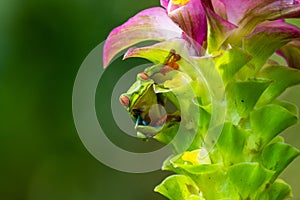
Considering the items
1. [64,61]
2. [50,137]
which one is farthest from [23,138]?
[64,61]

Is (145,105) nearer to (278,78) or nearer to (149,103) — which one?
(149,103)

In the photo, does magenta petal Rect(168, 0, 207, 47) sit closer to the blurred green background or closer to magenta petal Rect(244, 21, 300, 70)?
magenta petal Rect(244, 21, 300, 70)

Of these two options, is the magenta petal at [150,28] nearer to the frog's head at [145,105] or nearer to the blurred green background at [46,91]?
the frog's head at [145,105]

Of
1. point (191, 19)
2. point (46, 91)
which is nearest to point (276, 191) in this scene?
point (191, 19)

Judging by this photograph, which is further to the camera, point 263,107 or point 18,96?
point 18,96

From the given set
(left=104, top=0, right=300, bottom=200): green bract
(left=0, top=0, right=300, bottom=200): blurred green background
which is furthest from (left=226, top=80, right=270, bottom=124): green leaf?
(left=0, top=0, right=300, bottom=200): blurred green background

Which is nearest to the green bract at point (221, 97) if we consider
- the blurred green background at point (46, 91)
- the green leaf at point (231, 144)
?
the green leaf at point (231, 144)

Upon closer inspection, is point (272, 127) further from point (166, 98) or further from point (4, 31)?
point (4, 31)
